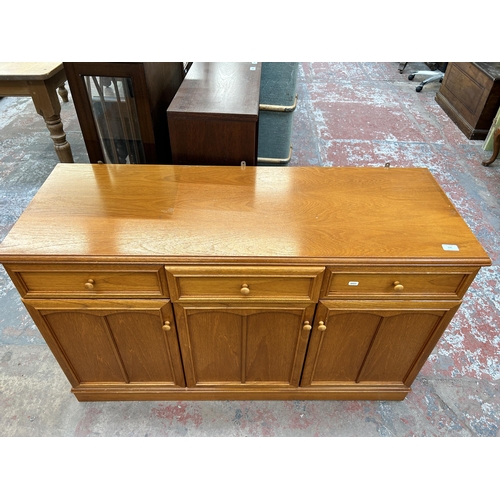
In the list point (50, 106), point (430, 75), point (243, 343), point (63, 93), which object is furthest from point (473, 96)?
point (63, 93)

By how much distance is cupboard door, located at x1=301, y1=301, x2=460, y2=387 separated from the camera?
121 cm

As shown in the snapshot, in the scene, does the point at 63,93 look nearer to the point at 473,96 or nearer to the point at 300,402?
the point at 300,402

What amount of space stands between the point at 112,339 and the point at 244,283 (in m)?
0.57

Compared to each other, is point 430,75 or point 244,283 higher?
point 244,283

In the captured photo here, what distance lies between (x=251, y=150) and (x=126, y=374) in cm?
107

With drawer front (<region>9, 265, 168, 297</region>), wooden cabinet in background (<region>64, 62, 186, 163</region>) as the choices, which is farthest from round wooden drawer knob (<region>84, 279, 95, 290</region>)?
wooden cabinet in background (<region>64, 62, 186, 163</region>)

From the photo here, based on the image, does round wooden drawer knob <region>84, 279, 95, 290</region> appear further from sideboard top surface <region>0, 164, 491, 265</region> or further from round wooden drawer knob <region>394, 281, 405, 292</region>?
round wooden drawer knob <region>394, 281, 405, 292</region>

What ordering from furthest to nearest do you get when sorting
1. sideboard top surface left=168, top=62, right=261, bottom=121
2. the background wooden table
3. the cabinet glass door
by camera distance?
the background wooden table → the cabinet glass door → sideboard top surface left=168, top=62, right=261, bottom=121

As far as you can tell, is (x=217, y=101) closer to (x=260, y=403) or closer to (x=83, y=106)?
(x=83, y=106)

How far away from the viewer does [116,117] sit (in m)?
1.78

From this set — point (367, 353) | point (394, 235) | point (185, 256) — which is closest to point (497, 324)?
point (367, 353)

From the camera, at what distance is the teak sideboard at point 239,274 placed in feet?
3.56

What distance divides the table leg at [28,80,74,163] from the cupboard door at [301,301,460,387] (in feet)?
7.18

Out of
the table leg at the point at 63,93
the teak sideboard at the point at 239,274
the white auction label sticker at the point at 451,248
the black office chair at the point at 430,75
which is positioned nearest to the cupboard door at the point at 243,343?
the teak sideboard at the point at 239,274
